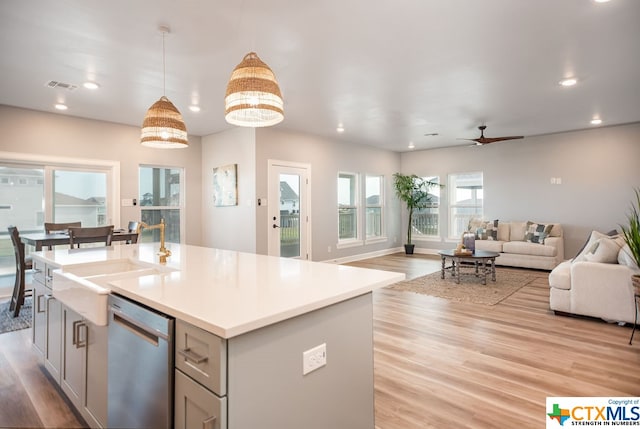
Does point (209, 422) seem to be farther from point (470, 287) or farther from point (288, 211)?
point (288, 211)

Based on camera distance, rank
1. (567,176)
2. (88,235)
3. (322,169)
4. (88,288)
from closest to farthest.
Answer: (88,288)
(88,235)
(567,176)
(322,169)

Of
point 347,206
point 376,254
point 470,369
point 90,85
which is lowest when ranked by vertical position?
point 470,369

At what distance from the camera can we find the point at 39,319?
259cm

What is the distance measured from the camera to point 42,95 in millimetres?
4352

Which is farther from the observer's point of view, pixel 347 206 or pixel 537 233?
pixel 347 206

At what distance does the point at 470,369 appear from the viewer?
2.60m

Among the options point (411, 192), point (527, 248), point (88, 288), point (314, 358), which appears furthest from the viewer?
point (411, 192)

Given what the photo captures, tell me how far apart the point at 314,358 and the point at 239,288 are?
1.45ft

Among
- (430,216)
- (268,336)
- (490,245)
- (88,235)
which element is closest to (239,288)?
(268,336)

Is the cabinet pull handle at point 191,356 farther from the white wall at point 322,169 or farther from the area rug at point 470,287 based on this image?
the white wall at point 322,169

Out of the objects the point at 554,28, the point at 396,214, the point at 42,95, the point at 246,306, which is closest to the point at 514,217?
the point at 396,214

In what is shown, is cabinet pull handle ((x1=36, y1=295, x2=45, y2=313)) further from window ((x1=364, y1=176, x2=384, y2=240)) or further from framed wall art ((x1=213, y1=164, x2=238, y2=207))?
window ((x1=364, y1=176, x2=384, y2=240))

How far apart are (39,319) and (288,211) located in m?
4.30

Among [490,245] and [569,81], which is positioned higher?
[569,81]
